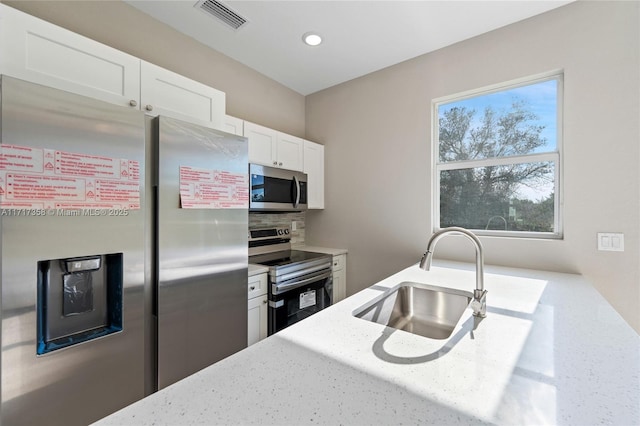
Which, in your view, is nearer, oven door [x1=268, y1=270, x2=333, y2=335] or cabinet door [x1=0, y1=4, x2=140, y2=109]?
cabinet door [x1=0, y1=4, x2=140, y2=109]

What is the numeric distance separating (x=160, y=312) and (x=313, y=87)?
2.68m

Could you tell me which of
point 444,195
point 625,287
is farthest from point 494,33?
point 625,287

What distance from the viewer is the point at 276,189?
2.51 metres

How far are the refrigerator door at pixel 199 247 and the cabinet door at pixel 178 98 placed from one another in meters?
0.29

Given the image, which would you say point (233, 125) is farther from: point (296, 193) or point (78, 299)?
point (78, 299)

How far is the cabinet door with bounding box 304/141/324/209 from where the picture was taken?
2.95m

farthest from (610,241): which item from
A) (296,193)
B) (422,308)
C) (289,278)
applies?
(296,193)

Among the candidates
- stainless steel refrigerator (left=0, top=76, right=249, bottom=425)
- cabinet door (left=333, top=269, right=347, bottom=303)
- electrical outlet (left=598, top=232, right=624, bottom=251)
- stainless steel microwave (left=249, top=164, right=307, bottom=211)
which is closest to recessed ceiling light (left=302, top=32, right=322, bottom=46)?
stainless steel microwave (left=249, top=164, right=307, bottom=211)

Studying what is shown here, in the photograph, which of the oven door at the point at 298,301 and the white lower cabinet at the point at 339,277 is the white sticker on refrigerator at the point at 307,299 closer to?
the oven door at the point at 298,301

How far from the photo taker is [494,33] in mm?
2105

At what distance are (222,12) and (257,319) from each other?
7.32 ft

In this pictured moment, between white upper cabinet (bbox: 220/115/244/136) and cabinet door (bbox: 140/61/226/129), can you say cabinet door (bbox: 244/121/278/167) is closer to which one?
white upper cabinet (bbox: 220/115/244/136)

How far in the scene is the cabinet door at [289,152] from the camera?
2.65 metres

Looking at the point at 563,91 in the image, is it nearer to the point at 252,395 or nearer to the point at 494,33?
the point at 494,33
